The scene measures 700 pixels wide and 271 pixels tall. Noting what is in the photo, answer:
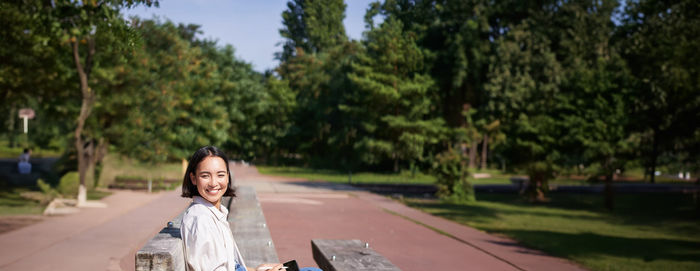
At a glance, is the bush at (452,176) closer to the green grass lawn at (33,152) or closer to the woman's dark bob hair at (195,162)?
the woman's dark bob hair at (195,162)

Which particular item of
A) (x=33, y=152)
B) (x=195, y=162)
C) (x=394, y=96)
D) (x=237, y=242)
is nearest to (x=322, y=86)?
(x=394, y=96)

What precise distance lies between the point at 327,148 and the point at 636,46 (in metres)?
43.4

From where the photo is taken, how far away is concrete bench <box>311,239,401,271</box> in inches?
188

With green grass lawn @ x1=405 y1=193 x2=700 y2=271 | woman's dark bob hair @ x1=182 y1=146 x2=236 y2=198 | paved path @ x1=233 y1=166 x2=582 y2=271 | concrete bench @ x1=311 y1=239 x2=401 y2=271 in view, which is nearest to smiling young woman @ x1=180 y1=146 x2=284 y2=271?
woman's dark bob hair @ x1=182 y1=146 x2=236 y2=198

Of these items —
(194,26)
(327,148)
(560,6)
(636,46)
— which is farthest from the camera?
(327,148)

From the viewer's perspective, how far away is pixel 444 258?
970cm

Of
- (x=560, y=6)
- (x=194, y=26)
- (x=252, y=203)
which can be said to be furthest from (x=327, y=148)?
(x=252, y=203)

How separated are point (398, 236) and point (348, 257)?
23.1ft

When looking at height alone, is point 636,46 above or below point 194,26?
below

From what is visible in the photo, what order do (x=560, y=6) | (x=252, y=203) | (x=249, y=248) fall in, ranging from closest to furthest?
1. (x=249, y=248)
2. (x=252, y=203)
3. (x=560, y=6)

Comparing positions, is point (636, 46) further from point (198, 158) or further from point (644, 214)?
point (198, 158)

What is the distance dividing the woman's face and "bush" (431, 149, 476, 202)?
1937 cm

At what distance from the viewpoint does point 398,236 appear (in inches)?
481

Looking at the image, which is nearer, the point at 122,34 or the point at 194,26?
the point at 122,34
